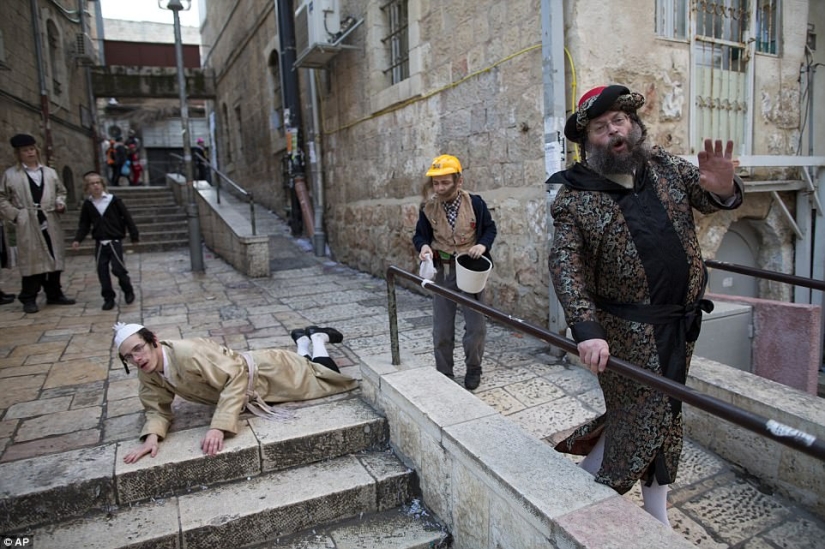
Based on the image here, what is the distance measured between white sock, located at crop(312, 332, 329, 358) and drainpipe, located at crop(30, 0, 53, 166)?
11530 mm

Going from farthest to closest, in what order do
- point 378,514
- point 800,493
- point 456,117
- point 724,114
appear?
1. point 456,117
2. point 724,114
3. point 378,514
4. point 800,493

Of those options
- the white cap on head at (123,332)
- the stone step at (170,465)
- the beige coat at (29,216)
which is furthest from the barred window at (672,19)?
the beige coat at (29,216)

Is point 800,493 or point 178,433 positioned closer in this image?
point 800,493

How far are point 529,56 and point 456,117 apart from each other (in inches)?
49.3

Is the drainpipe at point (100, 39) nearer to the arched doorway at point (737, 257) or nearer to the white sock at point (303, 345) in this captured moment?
the white sock at point (303, 345)

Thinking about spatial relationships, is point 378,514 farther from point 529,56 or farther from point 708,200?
point 529,56

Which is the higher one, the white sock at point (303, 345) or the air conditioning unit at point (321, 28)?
the air conditioning unit at point (321, 28)

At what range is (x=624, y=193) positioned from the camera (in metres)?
1.92

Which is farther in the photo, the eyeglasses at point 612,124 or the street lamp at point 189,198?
the street lamp at point 189,198

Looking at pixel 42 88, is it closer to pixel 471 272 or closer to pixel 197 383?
pixel 197 383

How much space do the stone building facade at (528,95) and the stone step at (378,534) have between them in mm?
2426

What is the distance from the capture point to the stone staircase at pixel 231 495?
242 cm

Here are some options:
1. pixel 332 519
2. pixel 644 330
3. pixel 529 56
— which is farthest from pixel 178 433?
pixel 529 56

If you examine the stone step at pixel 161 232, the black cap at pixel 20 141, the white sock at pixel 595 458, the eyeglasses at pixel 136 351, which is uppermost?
the black cap at pixel 20 141
